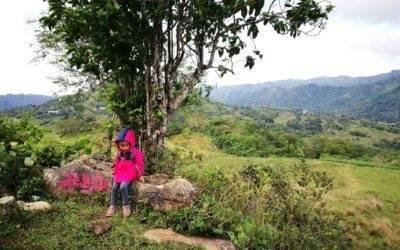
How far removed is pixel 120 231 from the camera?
550cm

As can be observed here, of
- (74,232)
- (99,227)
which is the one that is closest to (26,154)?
(74,232)

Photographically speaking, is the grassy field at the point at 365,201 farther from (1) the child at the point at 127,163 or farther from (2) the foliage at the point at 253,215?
(1) the child at the point at 127,163

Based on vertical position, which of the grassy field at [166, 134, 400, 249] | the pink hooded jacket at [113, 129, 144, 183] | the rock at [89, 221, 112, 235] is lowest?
the grassy field at [166, 134, 400, 249]

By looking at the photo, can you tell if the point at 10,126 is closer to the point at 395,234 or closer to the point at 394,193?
the point at 395,234

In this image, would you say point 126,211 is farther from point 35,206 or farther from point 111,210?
point 35,206

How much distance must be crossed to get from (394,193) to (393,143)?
5181 inches

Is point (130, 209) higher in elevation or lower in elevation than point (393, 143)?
higher

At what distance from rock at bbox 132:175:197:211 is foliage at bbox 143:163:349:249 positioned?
0.22m

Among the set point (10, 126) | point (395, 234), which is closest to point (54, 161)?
point (10, 126)

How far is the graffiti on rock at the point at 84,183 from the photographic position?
7.25m

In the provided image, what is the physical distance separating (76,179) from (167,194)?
2310 mm

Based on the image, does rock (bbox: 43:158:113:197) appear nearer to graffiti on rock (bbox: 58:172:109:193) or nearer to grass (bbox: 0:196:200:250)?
graffiti on rock (bbox: 58:172:109:193)

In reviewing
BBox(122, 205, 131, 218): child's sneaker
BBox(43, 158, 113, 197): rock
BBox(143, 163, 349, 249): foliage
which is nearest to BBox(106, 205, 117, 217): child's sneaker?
BBox(122, 205, 131, 218): child's sneaker

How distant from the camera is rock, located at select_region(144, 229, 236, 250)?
543 centimetres
